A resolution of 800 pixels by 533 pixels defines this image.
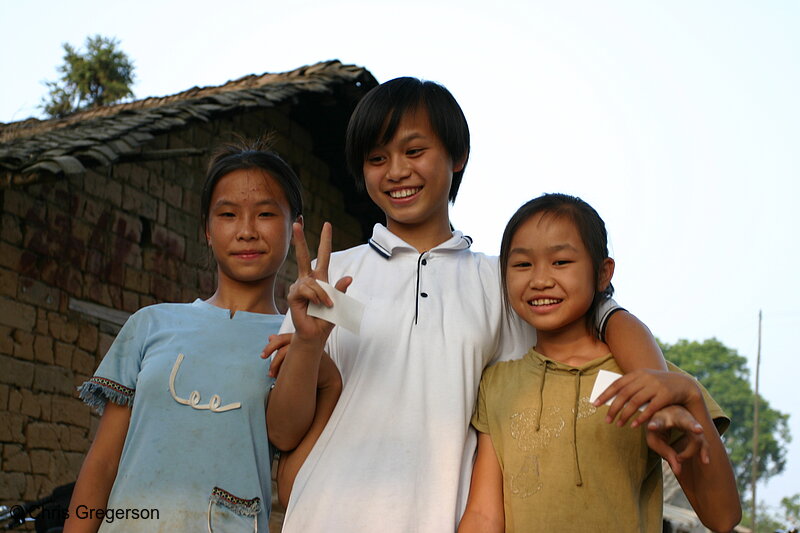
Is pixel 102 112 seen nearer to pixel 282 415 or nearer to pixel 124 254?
pixel 124 254

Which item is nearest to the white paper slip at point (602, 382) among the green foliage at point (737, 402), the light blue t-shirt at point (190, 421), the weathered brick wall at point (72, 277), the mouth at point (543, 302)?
the mouth at point (543, 302)

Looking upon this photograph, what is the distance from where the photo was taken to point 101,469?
7.18 feet

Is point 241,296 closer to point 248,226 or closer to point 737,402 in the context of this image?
point 248,226

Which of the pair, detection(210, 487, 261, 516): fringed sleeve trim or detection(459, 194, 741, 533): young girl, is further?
detection(210, 487, 261, 516): fringed sleeve trim

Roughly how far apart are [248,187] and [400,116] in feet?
1.70

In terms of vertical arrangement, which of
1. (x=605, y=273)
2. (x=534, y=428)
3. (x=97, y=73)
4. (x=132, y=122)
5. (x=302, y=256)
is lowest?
(x=534, y=428)

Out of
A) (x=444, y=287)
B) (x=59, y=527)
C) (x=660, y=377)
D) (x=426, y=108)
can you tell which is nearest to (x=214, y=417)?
(x=444, y=287)

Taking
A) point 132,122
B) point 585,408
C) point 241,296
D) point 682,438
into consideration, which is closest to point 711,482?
point 682,438

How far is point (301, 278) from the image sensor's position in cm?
185

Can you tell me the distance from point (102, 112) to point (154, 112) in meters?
1.96

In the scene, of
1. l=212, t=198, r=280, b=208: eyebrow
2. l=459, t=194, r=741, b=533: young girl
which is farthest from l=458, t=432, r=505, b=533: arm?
l=212, t=198, r=280, b=208: eyebrow

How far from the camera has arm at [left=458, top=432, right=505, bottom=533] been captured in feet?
6.16

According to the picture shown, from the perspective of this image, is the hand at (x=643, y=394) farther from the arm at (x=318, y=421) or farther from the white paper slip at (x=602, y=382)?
the arm at (x=318, y=421)

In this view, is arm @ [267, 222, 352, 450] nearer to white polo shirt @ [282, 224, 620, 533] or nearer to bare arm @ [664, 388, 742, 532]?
white polo shirt @ [282, 224, 620, 533]
